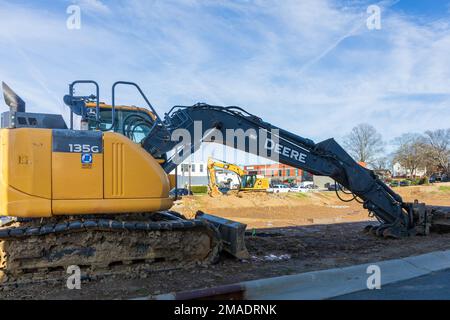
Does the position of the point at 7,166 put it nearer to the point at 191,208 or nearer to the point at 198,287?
the point at 198,287

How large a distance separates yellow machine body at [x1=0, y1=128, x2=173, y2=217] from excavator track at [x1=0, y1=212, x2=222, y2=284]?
0.24 metres

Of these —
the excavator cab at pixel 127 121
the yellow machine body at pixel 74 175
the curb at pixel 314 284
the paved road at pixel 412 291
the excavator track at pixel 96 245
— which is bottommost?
the paved road at pixel 412 291

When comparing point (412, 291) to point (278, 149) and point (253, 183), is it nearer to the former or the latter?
point (278, 149)

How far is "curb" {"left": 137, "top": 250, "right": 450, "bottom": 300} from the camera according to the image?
5.23 meters

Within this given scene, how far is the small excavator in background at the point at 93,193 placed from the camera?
18.5 ft

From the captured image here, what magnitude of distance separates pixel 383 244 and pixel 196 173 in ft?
218

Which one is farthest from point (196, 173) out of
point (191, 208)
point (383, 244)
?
point (383, 244)

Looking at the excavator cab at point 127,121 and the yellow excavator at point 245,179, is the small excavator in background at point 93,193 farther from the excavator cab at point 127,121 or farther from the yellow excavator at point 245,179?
the yellow excavator at point 245,179

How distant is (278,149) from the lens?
27.1ft

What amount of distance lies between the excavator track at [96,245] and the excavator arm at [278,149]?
1.28 meters

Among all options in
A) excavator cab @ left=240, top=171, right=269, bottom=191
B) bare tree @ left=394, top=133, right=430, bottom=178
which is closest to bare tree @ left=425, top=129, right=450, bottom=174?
bare tree @ left=394, top=133, right=430, bottom=178

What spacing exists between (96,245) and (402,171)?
74923mm

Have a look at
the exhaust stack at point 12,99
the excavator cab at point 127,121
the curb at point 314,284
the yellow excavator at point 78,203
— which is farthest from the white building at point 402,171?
the exhaust stack at point 12,99

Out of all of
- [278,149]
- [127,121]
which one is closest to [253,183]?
[278,149]
